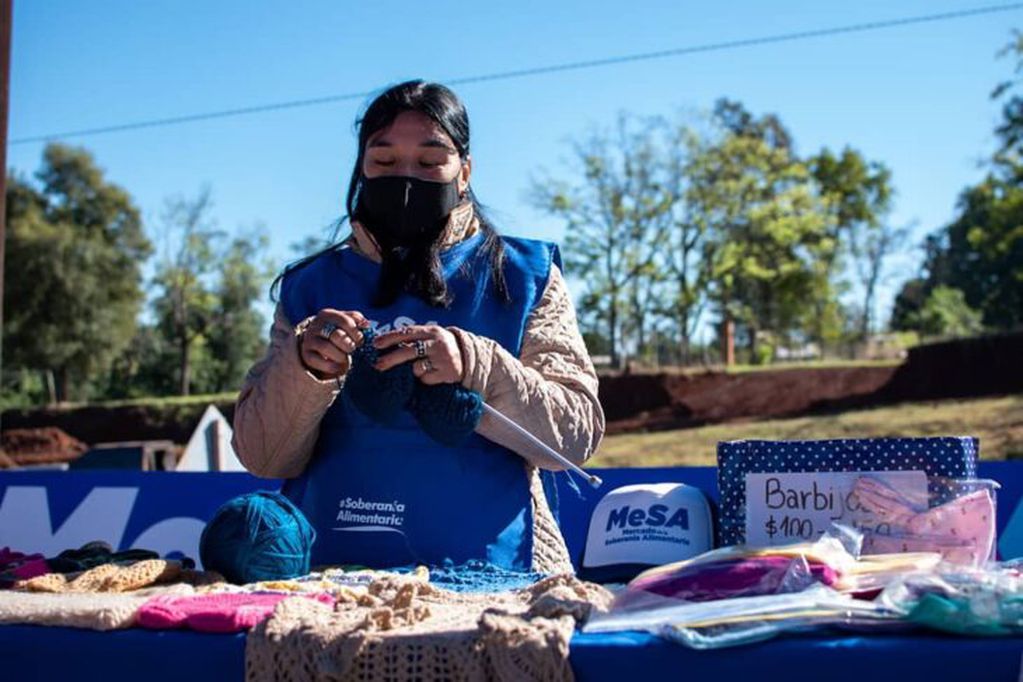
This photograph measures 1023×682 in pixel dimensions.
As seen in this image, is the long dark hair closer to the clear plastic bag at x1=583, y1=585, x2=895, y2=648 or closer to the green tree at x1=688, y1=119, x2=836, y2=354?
the clear plastic bag at x1=583, y1=585, x2=895, y2=648

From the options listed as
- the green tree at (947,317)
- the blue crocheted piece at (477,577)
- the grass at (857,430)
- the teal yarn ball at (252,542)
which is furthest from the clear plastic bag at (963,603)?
the green tree at (947,317)

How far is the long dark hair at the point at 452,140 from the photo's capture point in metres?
2.44

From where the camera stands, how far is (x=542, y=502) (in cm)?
246

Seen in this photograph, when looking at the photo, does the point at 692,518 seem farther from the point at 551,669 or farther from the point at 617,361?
the point at 617,361

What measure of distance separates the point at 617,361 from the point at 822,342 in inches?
497

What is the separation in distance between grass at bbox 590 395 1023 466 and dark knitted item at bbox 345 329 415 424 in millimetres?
17742

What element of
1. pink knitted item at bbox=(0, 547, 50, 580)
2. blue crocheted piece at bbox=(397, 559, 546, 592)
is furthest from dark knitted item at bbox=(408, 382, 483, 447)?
pink knitted item at bbox=(0, 547, 50, 580)

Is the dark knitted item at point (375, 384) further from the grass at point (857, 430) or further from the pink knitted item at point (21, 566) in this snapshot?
the grass at point (857, 430)

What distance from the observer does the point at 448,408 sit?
2.04 meters

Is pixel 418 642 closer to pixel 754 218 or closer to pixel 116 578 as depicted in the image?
pixel 116 578

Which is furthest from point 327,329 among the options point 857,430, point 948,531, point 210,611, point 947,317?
point 947,317

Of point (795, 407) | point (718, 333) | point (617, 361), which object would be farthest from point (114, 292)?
point (795, 407)

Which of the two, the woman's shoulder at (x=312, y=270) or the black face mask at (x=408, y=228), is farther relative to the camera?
the woman's shoulder at (x=312, y=270)

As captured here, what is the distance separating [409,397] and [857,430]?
67.5ft
